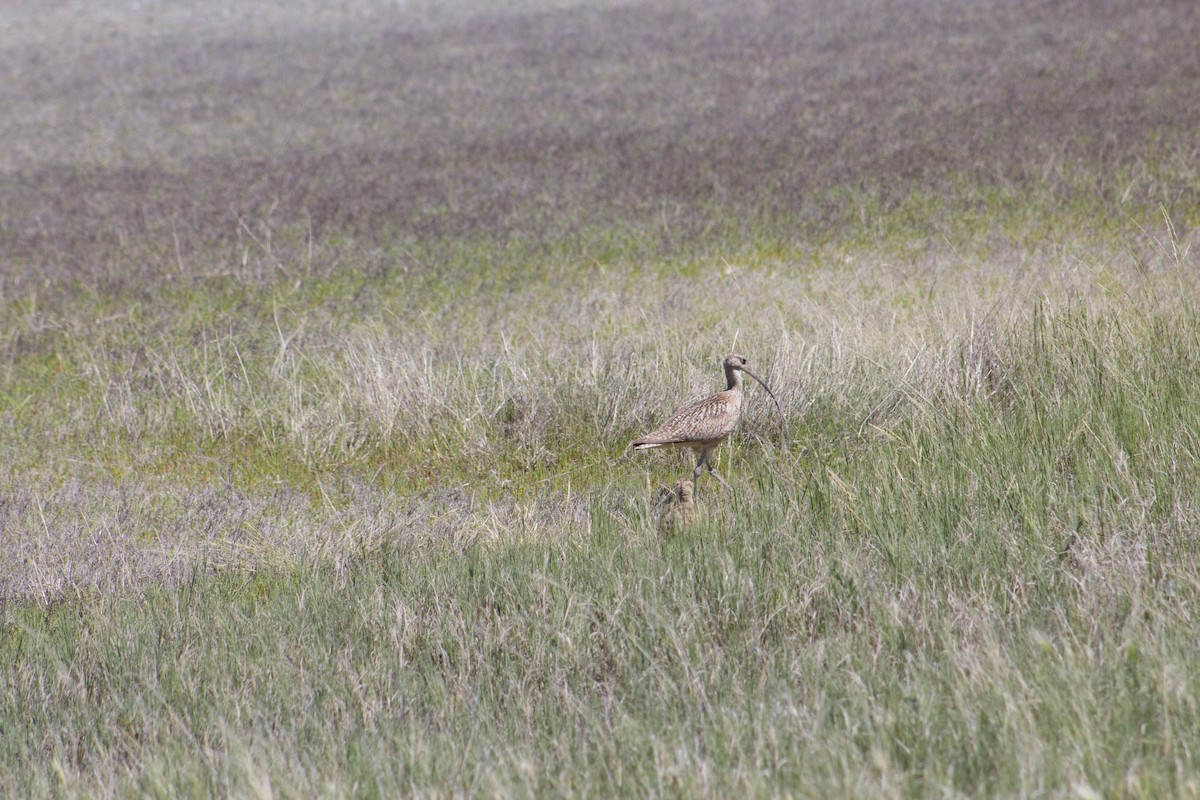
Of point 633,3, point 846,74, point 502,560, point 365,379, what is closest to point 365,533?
point 502,560

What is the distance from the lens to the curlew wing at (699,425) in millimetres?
5242

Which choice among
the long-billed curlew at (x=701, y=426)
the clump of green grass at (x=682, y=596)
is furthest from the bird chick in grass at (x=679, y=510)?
the long-billed curlew at (x=701, y=426)

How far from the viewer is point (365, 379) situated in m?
7.06

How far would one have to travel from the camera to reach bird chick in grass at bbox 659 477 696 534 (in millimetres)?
4719

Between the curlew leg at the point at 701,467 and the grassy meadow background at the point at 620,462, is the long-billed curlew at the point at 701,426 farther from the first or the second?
the grassy meadow background at the point at 620,462

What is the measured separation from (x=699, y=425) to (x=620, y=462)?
1091 millimetres

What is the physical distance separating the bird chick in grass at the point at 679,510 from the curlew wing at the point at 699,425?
24 centimetres

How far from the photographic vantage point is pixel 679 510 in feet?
16.0

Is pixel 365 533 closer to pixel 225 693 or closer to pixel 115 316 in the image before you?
pixel 225 693

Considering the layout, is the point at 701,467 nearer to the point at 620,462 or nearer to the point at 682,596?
the point at 620,462

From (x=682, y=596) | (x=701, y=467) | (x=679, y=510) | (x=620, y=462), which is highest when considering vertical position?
(x=682, y=596)

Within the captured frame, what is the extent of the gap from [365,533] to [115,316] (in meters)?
4.96

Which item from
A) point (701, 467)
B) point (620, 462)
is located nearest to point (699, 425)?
point (701, 467)

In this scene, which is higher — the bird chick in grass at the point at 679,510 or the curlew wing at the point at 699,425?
the curlew wing at the point at 699,425
